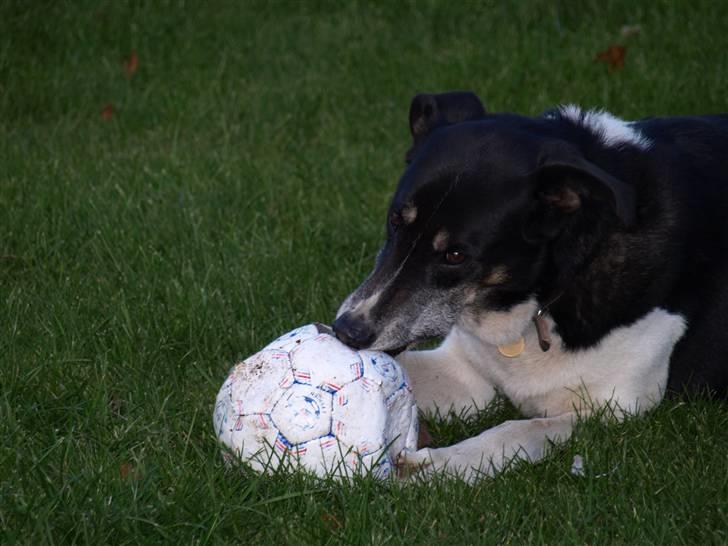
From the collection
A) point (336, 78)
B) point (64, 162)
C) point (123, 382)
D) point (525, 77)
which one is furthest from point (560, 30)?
point (123, 382)

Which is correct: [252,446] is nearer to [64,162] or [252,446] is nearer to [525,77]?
[64,162]

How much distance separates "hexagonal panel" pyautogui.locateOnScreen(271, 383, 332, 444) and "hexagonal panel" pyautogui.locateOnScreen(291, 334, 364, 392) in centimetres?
6

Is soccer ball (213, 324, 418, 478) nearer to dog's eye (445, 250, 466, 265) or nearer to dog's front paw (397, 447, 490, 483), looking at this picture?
dog's front paw (397, 447, 490, 483)

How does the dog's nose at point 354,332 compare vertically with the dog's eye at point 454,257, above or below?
below

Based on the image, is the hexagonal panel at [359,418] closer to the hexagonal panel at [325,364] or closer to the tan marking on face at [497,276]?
the hexagonal panel at [325,364]

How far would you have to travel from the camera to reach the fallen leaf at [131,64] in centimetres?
761

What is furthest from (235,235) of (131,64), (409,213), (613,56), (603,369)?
(613,56)

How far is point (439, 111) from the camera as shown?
423cm

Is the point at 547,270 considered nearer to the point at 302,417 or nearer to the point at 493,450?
the point at 493,450

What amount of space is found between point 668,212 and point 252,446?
1677 mm

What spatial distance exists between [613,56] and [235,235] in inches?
129

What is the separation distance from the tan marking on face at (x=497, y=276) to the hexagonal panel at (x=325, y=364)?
1.85ft

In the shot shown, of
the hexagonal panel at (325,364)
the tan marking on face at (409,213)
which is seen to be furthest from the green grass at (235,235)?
the tan marking on face at (409,213)

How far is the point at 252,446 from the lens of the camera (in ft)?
11.2
